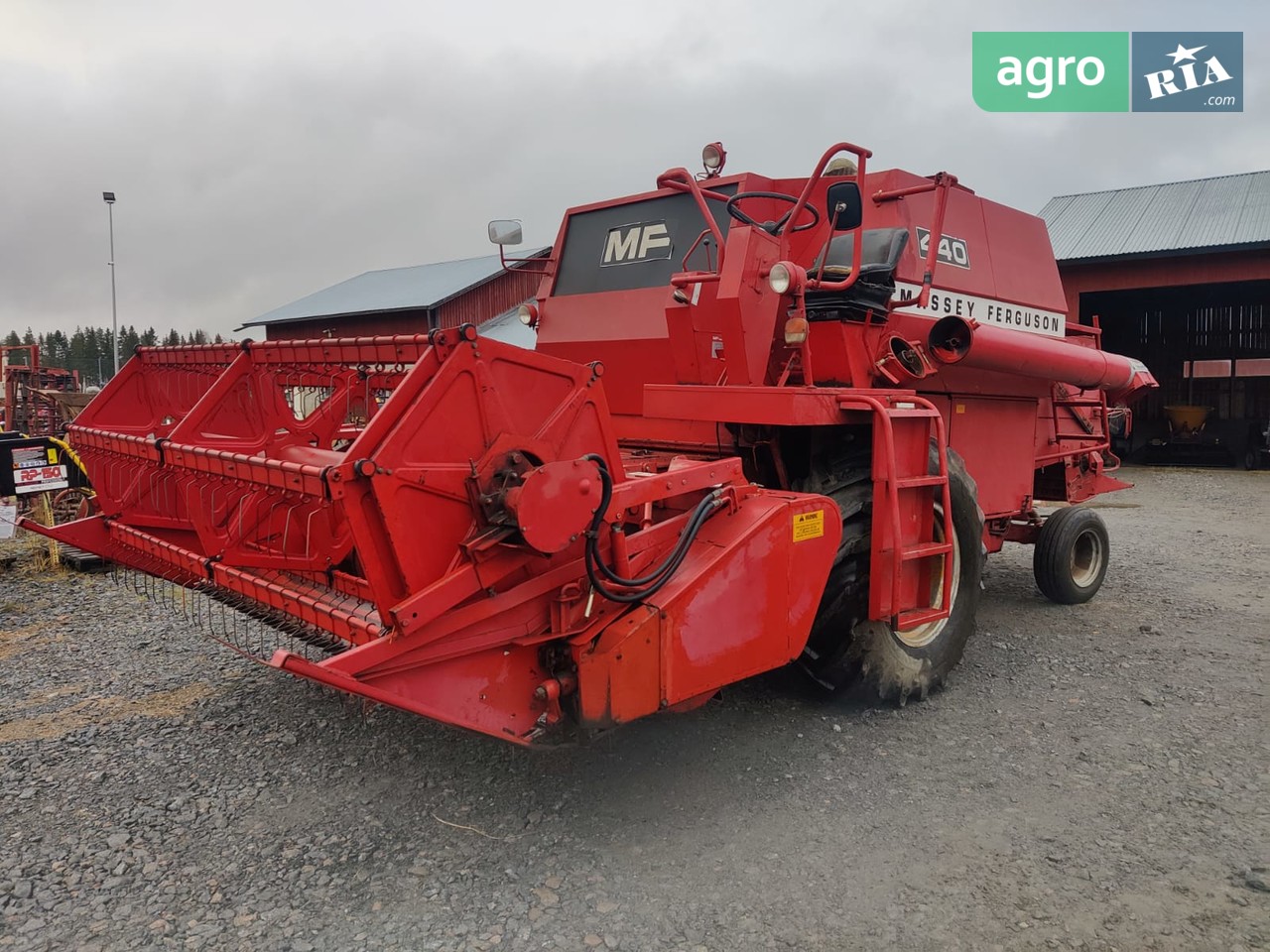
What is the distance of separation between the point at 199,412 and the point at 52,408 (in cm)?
1114

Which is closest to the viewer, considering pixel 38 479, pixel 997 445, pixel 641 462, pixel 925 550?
pixel 925 550

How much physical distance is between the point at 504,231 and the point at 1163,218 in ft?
51.1

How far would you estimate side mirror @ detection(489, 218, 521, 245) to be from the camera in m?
4.60

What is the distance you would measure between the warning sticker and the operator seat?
103cm

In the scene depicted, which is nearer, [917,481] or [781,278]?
[781,278]

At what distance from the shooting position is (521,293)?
25156mm

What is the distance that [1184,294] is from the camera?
18.2m

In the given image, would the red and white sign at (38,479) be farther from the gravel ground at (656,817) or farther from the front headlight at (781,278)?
the front headlight at (781,278)

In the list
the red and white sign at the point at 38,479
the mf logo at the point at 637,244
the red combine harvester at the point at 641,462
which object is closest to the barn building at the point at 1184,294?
the red combine harvester at the point at 641,462

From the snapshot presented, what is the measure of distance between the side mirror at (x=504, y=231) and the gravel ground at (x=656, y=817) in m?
2.48

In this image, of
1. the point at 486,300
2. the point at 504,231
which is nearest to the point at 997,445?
the point at 504,231

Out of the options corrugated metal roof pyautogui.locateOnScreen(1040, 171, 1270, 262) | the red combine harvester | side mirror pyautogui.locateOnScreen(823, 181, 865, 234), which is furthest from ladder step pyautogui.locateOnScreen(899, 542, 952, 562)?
corrugated metal roof pyautogui.locateOnScreen(1040, 171, 1270, 262)

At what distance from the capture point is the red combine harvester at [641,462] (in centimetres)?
247

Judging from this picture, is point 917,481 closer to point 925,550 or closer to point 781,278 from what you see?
point 925,550
